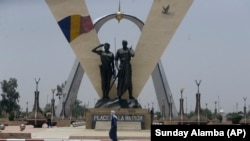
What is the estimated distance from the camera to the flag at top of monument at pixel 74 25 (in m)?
27.3

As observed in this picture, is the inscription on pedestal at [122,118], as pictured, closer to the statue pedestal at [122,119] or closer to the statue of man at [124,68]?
the statue pedestal at [122,119]

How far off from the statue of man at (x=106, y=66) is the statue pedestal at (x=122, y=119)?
137 cm

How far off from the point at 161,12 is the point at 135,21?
2057 centimetres

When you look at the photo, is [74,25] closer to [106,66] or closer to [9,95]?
[106,66]

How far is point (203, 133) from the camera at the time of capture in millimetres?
9203

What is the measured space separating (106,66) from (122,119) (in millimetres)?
2819

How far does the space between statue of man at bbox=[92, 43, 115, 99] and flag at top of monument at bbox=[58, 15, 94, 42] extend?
5.19ft

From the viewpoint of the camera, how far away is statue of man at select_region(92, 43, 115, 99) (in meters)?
25.7

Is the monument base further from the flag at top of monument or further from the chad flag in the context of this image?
the flag at top of monument

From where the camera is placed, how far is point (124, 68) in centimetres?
2572

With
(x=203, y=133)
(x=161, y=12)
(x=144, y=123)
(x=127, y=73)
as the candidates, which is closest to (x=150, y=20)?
(x=161, y=12)
